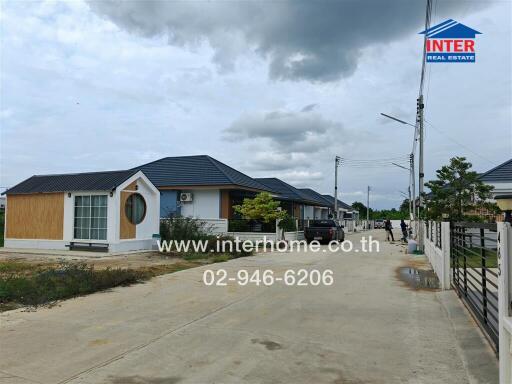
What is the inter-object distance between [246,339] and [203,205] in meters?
21.6

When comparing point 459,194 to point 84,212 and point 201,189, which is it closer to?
point 201,189

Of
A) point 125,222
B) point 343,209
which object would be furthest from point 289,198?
point 343,209

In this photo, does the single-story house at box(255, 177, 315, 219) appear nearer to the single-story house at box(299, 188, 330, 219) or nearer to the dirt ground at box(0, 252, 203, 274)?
the single-story house at box(299, 188, 330, 219)

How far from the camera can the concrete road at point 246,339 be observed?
4980mm

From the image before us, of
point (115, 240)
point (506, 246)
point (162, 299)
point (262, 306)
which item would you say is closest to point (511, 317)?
point (506, 246)

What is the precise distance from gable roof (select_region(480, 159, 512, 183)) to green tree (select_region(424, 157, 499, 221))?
4450mm

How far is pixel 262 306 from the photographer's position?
8633mm

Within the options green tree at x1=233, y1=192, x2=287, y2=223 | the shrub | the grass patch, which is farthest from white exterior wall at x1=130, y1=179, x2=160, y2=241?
the shrub

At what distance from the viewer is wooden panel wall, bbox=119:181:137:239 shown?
19.4 m

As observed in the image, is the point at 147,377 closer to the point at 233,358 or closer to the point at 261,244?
the point at 233,358

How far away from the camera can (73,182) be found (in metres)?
20.6

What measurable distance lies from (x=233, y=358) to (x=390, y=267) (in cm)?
1145

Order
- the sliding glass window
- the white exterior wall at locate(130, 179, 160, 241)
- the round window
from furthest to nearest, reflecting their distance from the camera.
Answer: the white exterior wall at locate(130, 179, 160, 241) → the round window → the sliding glass window

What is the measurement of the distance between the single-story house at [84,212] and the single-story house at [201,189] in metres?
5.47
